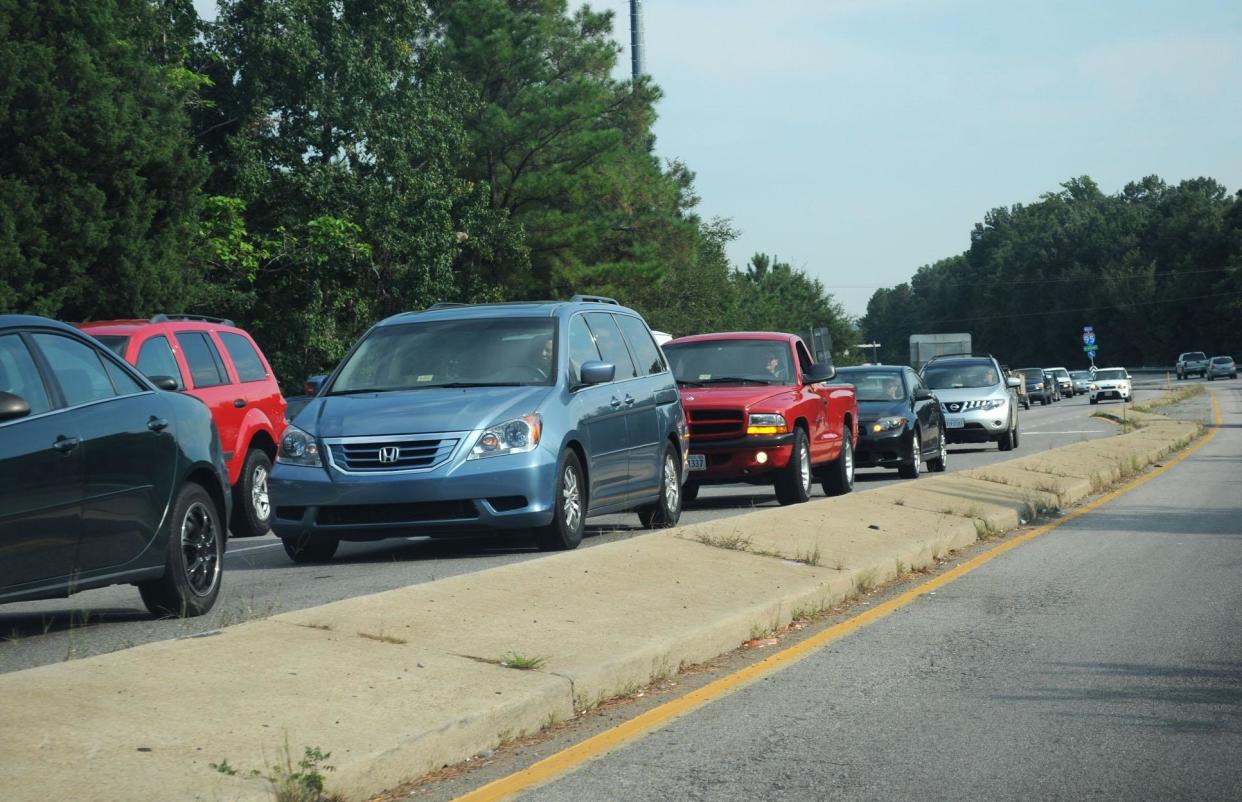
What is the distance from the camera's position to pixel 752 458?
17.0 meters

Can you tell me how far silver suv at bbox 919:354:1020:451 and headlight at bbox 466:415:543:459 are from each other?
63.1 ft

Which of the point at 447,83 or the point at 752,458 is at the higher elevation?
the point at 447,83

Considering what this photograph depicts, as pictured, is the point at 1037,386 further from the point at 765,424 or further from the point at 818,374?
the point at 765,424

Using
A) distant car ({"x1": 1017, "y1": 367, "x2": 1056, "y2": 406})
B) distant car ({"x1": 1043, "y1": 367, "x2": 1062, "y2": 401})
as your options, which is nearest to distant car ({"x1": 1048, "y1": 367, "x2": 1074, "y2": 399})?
distant car ({"x1": 1043, "y1": 367, "x2": 1062, "y2": 401})

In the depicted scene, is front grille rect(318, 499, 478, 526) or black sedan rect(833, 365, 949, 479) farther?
black sedan rect(833, 365, 949, 479)

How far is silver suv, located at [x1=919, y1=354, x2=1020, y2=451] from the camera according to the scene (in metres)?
30.5

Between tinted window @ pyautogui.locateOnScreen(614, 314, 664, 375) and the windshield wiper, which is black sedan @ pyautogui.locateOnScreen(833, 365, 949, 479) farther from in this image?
tinted window @ pyautogui.locateOnScreen(614, 314, 664, 375)

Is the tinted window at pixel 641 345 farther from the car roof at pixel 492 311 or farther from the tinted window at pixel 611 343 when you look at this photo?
the car roof at pixel 492 311

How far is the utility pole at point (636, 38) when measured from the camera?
2330 inches

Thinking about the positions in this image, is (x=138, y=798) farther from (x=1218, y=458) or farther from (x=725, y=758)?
(x=1218, y=458)

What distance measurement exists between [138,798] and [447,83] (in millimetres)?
44630

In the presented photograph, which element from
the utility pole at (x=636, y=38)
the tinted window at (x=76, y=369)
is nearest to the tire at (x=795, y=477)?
the tinted window at (x=76, y=369)

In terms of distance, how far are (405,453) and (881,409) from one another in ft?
41.5

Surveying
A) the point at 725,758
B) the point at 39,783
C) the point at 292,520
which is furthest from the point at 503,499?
the point at 39,783
